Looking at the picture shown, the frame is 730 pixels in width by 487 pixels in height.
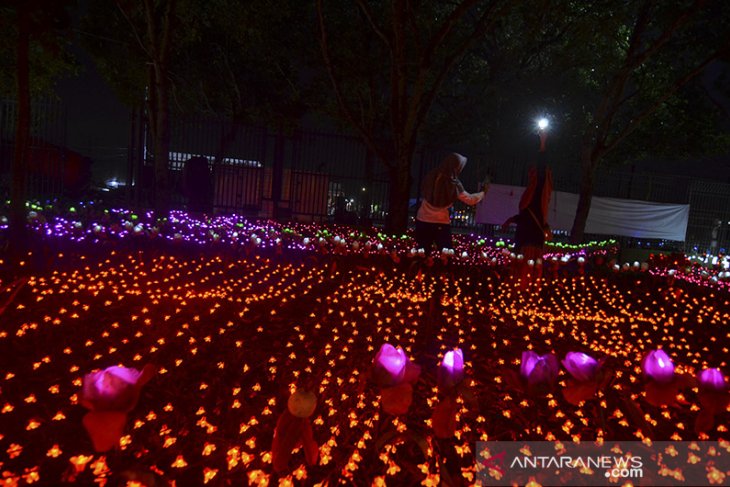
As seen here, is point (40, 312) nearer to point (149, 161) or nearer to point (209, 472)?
point (209, 472)

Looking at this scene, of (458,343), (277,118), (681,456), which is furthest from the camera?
(277,118)

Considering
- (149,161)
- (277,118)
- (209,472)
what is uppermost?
(277,118)

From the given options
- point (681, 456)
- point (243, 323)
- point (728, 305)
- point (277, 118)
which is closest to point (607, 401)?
point (681, 456)

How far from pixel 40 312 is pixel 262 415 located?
2241 millimetres

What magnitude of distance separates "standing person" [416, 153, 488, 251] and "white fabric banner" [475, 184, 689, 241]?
22.8 feet

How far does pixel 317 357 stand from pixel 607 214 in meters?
14.2

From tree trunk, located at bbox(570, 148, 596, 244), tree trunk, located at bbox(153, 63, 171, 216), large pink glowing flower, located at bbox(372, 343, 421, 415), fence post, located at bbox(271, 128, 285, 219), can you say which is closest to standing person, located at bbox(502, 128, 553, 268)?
large pink glowing flower, located at bbox(372, 343, 421, 415)

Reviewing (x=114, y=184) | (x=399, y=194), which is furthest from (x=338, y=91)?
(x=114, y=184)

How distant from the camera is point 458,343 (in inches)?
153

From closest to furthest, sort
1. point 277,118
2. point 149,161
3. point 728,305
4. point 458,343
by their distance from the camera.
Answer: point 458,343, point 728,305, point 149,161, point 277,118

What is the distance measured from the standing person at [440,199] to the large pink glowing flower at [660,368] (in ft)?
15.2

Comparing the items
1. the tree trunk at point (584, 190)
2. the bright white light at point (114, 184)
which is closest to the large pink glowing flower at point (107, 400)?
the tree trunk at point (584, 190)

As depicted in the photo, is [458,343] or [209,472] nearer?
[209,472]

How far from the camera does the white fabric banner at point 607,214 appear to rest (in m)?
13.6
